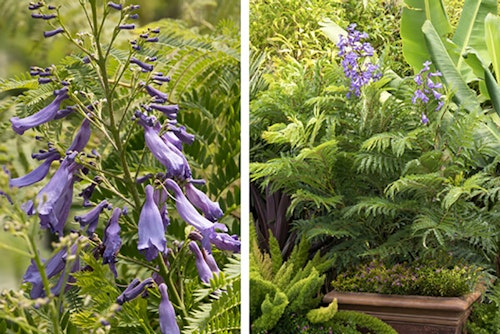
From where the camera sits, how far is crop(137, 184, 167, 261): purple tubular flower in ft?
2.00

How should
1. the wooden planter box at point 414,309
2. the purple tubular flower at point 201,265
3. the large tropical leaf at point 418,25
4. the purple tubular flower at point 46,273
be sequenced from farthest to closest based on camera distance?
the large tropical leaf at point 418,25 < the wooden planter box at point 414,309 < the purple tubular flower at point 201,265 < the purple tubular flower at point 46,273

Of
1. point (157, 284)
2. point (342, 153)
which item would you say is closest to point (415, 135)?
point (342, 153)

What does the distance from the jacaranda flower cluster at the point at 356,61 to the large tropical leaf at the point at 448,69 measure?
0.43 ft

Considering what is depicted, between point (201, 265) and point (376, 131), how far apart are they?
86 centimetres

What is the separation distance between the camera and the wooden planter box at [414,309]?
138 centimetres

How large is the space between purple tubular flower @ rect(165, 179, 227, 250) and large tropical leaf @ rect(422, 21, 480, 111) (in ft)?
3.13

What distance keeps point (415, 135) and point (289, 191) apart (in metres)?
0.31

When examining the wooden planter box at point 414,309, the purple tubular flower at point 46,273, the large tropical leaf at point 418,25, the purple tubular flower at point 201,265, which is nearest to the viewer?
the purple tubular flower at point 46,273

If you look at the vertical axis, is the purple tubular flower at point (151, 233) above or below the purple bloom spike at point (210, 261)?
above

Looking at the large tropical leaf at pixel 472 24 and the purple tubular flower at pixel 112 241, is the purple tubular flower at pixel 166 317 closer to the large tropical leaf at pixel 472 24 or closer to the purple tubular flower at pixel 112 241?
the purple tubular flower at pixel 112 241

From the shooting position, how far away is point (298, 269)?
1.50 m

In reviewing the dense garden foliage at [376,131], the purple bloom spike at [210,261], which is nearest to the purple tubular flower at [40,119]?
the purple bloom spike at [210,261]

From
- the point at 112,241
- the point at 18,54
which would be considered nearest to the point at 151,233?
the point at 112,241

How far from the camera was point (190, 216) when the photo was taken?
67 cm
